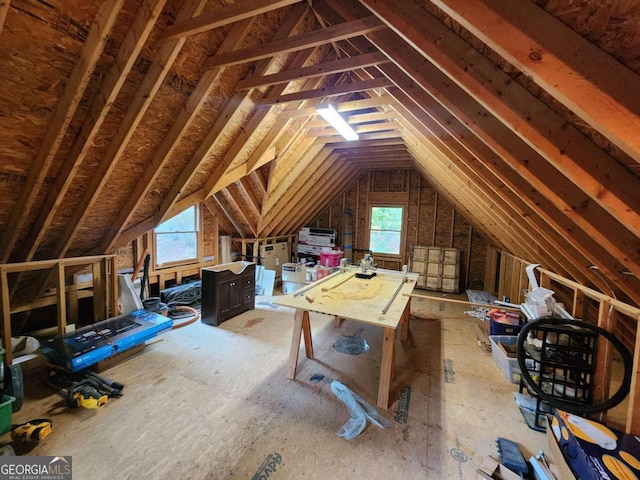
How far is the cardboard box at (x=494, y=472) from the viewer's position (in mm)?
1745

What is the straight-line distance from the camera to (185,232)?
5.42m

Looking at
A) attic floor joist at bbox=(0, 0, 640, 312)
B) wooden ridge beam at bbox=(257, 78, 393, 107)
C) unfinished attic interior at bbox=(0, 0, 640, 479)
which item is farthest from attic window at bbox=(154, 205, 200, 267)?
wooden ridge beam at bbox=(257, 78, 393, 107)

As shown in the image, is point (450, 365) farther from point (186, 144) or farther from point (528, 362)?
point (186, 144)

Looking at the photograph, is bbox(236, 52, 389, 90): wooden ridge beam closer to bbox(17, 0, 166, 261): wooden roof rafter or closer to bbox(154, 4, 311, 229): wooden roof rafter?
bbox(154, 4, 311, 229): wooden roof rafter

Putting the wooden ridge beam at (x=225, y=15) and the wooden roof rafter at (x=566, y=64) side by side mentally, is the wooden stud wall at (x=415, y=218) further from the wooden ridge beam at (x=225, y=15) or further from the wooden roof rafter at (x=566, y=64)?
the wooden roof rafter at (x=566, y=64)

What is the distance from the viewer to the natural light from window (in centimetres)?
751

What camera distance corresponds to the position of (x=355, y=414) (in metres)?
2.33

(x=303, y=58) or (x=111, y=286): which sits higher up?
(x=303, y=58)

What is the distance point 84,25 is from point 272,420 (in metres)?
3.28

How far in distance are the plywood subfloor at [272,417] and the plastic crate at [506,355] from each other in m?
0.09

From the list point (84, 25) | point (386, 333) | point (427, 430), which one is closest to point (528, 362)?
point (427, 430)

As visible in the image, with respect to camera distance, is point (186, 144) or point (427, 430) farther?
point (186, 144)

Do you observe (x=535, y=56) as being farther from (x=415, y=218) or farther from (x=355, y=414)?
(x=415, y=218)

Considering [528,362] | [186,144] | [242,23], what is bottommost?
[528,362]
